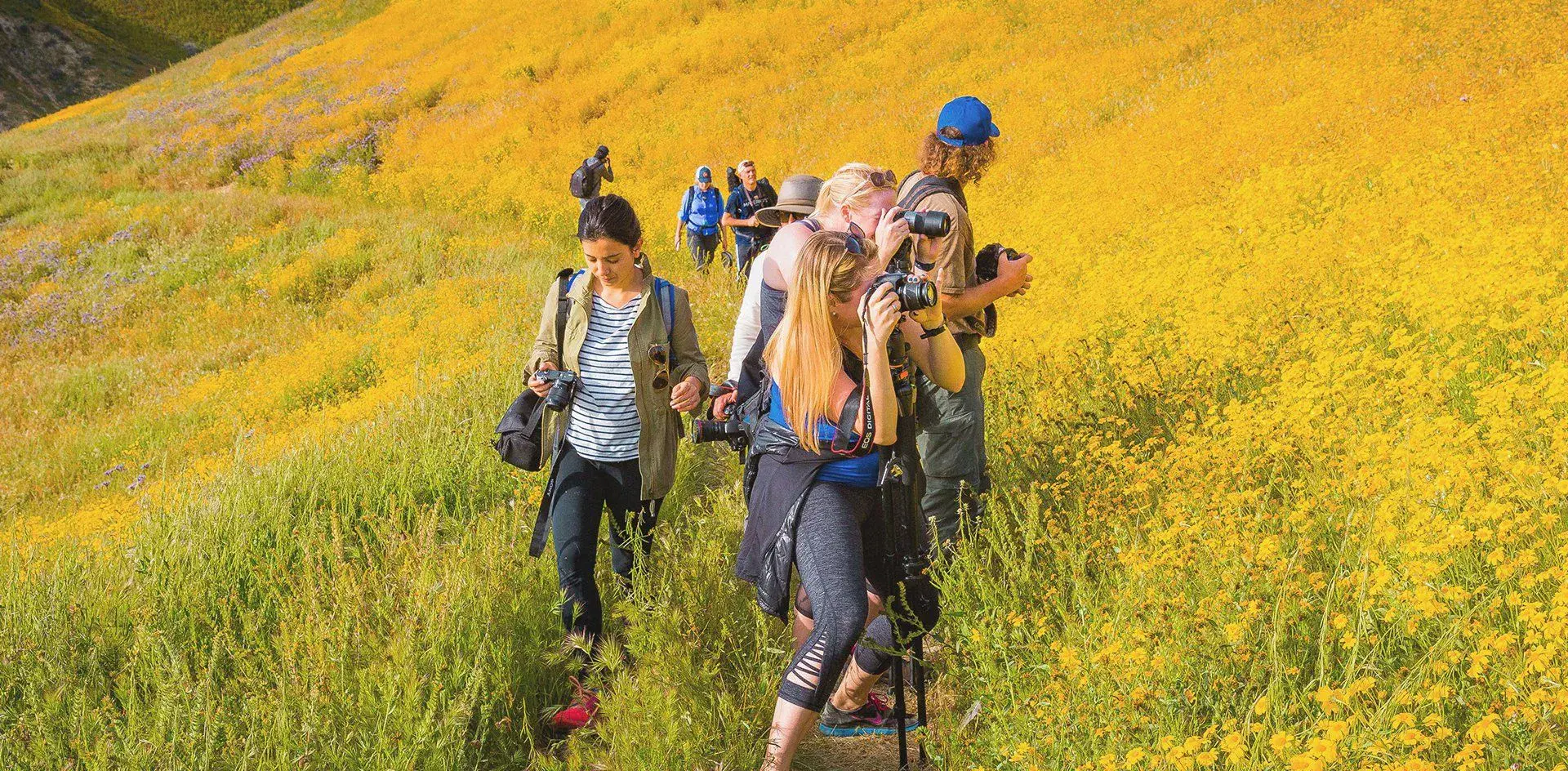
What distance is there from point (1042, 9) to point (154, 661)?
57.9 feet

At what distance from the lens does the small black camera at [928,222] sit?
114 inches

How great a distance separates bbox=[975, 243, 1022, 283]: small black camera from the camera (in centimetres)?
360

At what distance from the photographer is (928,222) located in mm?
2902

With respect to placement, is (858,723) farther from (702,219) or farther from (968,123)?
(702,219)

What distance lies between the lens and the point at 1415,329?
4.55m

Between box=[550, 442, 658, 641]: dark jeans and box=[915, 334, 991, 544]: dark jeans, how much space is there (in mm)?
1081

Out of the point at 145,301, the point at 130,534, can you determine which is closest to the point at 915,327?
the point at 130,534

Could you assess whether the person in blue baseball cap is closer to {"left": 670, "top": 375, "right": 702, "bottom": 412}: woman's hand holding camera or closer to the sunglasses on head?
Answer: the sunglasses on head

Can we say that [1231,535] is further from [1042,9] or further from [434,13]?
[434,13]

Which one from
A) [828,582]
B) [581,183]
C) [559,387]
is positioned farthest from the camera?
[581,183]

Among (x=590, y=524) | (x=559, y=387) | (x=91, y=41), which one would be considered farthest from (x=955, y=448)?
(x=91, y=41)

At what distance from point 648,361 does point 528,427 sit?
516 millimetres

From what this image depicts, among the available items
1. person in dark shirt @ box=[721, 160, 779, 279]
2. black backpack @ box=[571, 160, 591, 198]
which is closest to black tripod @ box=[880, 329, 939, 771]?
black backpack @ box=[571, 160, 591, 198]

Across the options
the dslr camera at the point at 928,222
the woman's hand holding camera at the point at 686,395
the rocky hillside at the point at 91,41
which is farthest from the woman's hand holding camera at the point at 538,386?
the rocky hillside at the point at 91,41
